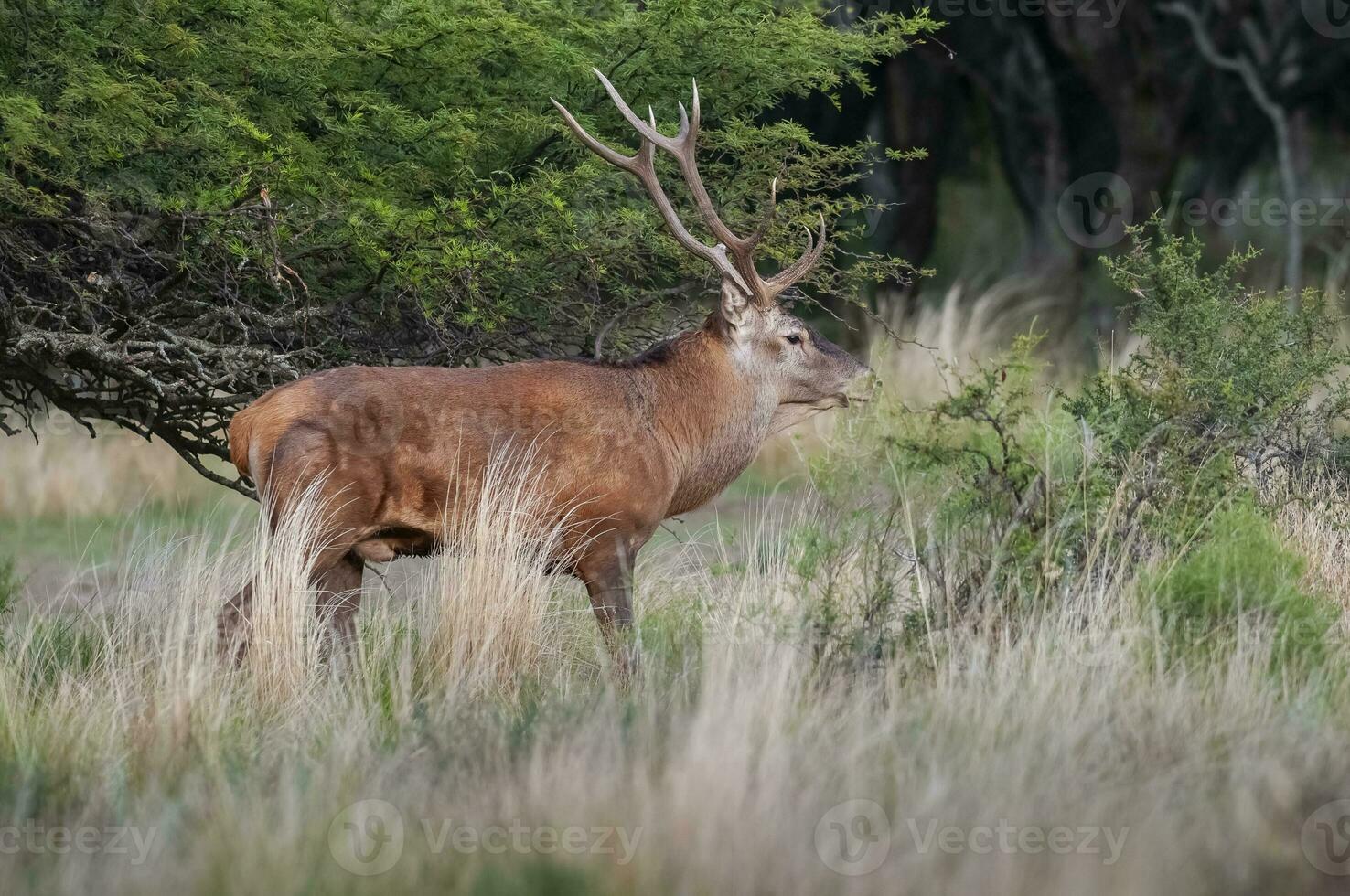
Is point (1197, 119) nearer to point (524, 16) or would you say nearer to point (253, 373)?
point (524, 16)

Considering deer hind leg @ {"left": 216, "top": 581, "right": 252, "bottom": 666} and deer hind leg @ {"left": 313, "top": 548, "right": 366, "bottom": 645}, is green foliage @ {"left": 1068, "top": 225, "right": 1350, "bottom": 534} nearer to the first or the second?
deer hind leg @ {"left": 313, "top": 548, "right": 366, "bottom": 645}

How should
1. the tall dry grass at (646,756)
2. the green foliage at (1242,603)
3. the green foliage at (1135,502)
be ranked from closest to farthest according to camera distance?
1. the tall dry grass at (646,756)
2. the green foliage at (1242,603)
3. the green foliage at (1135,502)

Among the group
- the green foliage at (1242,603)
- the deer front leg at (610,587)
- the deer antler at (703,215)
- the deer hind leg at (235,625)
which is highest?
the deer antler at (703,215)

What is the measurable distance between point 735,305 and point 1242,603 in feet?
8.90

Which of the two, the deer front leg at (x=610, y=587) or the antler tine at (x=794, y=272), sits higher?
the antler tine at (x=794, y=272)

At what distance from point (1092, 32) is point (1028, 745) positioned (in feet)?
57.5

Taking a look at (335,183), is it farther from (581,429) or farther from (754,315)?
(754,315)

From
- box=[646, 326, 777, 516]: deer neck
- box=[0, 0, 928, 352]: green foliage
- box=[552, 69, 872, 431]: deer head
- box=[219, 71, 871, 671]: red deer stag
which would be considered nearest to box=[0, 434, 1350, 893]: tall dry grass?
box=[219, 71, 871, 671]: red deer stag

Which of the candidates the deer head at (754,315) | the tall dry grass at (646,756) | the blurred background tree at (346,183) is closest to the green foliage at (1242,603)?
the tall dry grass at (646,756)

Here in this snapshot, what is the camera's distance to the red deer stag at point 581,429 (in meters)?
7.10

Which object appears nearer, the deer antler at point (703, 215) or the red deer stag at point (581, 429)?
the red deer stag at point (581, 429)

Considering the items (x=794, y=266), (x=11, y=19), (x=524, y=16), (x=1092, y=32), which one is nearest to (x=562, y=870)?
(x=794, y=266)

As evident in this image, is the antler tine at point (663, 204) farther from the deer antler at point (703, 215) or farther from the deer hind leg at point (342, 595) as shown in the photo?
the deer hind leg at point (342, 595)

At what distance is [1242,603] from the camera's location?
6863 millimetres
